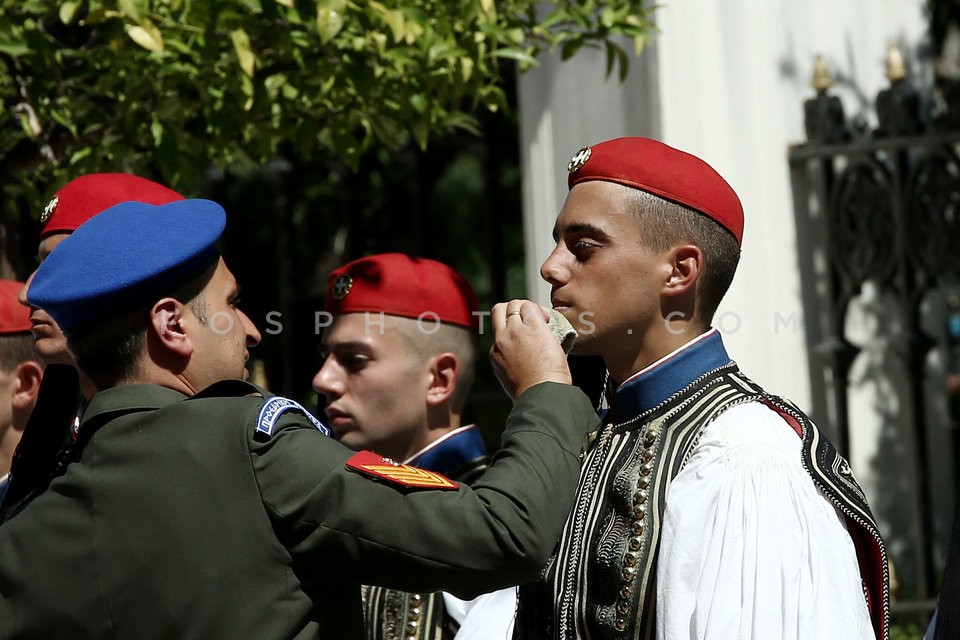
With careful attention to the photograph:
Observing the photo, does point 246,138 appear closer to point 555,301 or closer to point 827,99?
point 555,301

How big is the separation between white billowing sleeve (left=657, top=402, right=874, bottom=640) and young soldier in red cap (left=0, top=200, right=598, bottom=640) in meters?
0.29

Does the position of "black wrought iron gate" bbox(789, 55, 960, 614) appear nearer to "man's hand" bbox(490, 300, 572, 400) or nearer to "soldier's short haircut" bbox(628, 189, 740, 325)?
"soldier's short haircut" bbox(628, 189, 740, 325)

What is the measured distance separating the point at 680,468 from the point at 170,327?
0.94 m

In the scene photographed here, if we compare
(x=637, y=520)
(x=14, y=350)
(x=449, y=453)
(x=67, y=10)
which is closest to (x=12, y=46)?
(x=67, y=10)

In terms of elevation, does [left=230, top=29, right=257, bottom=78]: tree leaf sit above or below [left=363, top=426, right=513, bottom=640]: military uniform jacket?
above

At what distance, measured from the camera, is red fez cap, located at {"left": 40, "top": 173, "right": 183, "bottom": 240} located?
3324 millimetres

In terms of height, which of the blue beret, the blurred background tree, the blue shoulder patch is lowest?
the blue shoulder patch

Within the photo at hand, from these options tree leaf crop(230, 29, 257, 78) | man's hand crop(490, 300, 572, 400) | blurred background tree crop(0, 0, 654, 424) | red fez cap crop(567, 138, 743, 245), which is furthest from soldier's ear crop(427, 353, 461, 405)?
man's hand crop(490, 300, 572, 400)

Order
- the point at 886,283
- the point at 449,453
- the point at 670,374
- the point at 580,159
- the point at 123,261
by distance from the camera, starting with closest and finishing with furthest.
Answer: the point at 123,261, the point at 670,374, the point at 580,159, the point at 449,453, the point at 886,283

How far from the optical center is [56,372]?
2.95m

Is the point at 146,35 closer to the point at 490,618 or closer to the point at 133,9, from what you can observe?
the point at 133,9

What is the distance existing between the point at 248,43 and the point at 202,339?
65.5 inches

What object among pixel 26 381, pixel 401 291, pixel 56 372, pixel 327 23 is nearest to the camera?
pixel 56 372

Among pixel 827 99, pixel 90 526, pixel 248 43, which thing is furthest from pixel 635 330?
pixel 827 99
